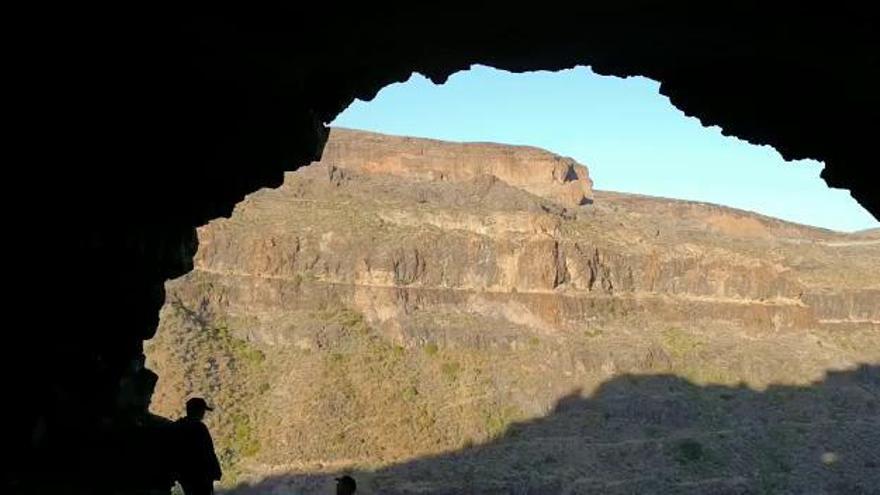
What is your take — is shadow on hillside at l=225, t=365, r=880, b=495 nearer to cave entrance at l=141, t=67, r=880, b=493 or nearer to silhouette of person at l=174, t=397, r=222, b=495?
cave entrance at l=141, t=67, r=880, b=493

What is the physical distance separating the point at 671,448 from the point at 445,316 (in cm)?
2038

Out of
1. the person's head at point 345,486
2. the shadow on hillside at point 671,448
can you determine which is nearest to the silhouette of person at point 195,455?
the person's head at point 345,486

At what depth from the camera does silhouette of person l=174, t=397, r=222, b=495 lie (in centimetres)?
1138

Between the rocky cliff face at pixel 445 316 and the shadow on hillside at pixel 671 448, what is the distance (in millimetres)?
1766

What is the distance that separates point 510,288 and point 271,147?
66.4 metres

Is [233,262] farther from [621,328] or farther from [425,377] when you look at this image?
[621,328]

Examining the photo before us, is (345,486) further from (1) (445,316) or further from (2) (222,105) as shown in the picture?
(1) (445,316)

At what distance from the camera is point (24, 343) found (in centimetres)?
1344

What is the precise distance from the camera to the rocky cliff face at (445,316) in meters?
68.9

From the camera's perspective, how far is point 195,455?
11367 millimetres

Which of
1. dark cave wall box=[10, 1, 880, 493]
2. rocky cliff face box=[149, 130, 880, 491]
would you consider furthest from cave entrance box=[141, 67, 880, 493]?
dark cave wall box=[10, 1, 880, 493]

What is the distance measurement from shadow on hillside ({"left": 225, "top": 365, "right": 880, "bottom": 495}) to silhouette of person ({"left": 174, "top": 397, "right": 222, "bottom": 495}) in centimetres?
4745

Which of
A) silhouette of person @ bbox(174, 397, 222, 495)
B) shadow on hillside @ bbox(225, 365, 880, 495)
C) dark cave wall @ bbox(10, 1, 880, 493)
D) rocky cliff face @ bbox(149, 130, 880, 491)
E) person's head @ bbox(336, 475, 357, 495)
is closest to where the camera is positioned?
dark cave wall @ bbox(10, 1, 880, 493)

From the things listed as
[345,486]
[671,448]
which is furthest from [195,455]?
[671,448]
